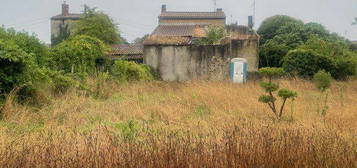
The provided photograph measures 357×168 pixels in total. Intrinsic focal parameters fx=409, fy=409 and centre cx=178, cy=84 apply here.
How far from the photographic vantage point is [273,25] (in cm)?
3656

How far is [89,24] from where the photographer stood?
3766 cm

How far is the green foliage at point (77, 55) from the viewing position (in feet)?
63.1

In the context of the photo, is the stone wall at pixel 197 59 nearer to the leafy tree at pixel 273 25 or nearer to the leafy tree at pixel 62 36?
the leafy tree at pixel 273 25

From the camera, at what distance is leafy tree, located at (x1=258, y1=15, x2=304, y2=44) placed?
36.3 meters

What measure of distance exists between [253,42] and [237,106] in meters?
12.7

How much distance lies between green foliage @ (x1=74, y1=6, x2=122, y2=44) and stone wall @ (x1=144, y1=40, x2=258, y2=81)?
16.0 m

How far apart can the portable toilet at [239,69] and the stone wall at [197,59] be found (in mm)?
429

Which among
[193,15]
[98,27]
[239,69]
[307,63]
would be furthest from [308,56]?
[193,15]

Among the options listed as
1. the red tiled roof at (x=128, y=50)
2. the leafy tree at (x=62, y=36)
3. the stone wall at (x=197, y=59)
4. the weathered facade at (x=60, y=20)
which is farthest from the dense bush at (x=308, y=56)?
the weathered facade at (x=60, y=20)

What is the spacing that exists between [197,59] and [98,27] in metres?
18.6

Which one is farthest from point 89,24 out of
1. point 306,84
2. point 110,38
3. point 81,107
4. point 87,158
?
point 87,158

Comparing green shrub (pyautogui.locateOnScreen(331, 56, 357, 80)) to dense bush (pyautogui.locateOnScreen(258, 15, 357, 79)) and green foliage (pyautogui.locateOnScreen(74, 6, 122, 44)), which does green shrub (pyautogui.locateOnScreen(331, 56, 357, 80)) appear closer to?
dense bush (pyautogui.locateOnScreen(258, 15, 357, 79))

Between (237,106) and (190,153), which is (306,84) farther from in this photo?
(190,153)

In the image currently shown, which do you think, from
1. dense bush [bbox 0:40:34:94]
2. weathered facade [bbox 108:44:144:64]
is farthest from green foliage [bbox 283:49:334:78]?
dense bush [bbox 0:40:34:94]
